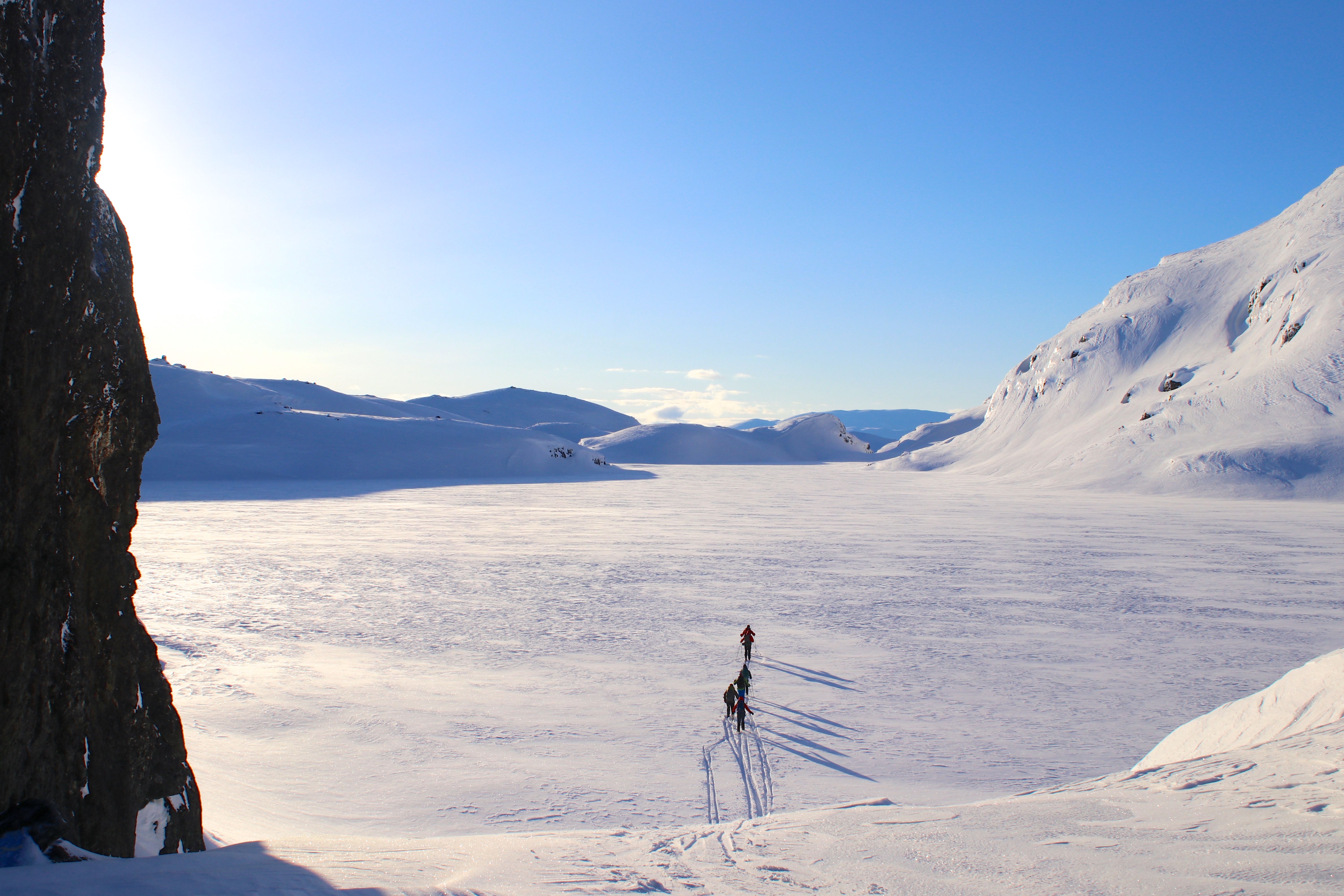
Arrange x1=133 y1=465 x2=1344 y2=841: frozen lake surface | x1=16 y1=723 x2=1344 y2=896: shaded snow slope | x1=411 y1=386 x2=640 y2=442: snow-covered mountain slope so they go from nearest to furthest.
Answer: x1=16 y1=723 x2=1344 y2=896: shaded snow slope → x1=133 y1=465 x2=1344 y2=841: frozen lake surface → x1=411 y1=386 x2=640 y2=442: snow-covered mountain slope

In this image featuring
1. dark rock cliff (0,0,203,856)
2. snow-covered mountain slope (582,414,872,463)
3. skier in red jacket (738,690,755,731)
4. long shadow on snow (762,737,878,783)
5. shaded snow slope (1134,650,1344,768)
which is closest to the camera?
dark rock cliff (0,0,203,856)

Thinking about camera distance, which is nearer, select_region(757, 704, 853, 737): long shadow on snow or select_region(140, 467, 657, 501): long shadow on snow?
select_region(757, 704, 853, 737): long shadow on snow

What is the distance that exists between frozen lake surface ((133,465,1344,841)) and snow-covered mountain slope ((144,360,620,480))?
29.0m

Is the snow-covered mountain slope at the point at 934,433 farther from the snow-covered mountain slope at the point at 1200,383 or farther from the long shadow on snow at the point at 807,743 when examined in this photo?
the long shadow on snow at the point at 807,743

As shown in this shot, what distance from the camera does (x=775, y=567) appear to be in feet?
49.0

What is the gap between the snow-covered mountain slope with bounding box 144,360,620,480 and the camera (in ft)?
149

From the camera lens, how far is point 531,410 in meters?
161

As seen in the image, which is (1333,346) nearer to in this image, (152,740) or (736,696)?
(736,696)

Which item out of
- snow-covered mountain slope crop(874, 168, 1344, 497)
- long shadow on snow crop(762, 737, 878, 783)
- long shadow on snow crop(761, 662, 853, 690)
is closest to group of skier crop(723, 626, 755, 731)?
long shadow on snow crop(762, 737, 878, 783)

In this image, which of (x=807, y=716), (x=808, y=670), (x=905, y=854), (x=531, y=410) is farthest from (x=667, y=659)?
(x=531, y=410)

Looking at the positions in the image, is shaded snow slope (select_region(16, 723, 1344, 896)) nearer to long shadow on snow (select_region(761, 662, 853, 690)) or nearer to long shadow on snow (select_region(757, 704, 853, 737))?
long shadow on snow (select_region(757, 704, 853, 737))

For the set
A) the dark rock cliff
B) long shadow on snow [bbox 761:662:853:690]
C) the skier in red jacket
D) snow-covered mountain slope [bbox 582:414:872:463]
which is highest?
snow-covered mountain slope [bbox 582:414:872:463]

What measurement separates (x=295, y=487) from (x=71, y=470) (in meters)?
39.5

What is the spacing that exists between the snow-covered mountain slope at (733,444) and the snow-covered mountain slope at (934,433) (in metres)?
4.23
